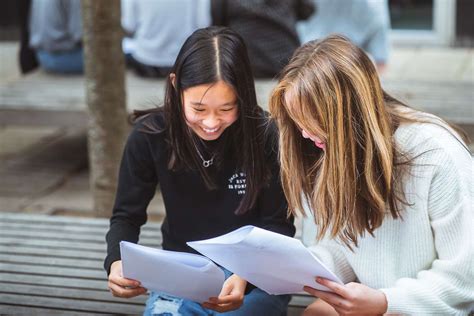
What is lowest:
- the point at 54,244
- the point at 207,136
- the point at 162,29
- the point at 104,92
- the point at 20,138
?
the point at 20,138

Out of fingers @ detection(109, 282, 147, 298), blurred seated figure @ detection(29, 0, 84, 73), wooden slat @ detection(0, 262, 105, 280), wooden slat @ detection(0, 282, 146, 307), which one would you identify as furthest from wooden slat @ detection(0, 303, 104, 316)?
blurred seated figure @ detection(29, 0, 84, 73)

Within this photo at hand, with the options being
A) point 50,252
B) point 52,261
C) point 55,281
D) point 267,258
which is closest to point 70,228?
point 50,252

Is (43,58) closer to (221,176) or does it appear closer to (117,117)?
(117,117)

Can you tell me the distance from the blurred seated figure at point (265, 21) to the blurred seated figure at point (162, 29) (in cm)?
42

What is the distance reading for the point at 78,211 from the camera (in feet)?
18.6

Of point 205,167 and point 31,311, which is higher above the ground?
point 205,167

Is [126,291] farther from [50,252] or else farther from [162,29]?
[162,29]

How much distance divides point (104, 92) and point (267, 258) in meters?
2.39

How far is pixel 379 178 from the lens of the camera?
2371 millimetres

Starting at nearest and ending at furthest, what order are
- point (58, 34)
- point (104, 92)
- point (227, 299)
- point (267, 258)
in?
point (267, 258)
point (227, 299)
point (104, 92)
point (58, 34)

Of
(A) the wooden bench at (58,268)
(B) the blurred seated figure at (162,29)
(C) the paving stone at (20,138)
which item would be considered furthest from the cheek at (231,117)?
(C) the paving stone at (20,138)

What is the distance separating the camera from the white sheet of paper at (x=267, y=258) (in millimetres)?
2219

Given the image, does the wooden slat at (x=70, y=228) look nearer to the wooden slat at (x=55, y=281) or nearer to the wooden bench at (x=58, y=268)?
the wooden bench at (x=58, y=268)

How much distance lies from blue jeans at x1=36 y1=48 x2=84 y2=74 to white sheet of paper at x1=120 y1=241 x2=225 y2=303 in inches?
181
